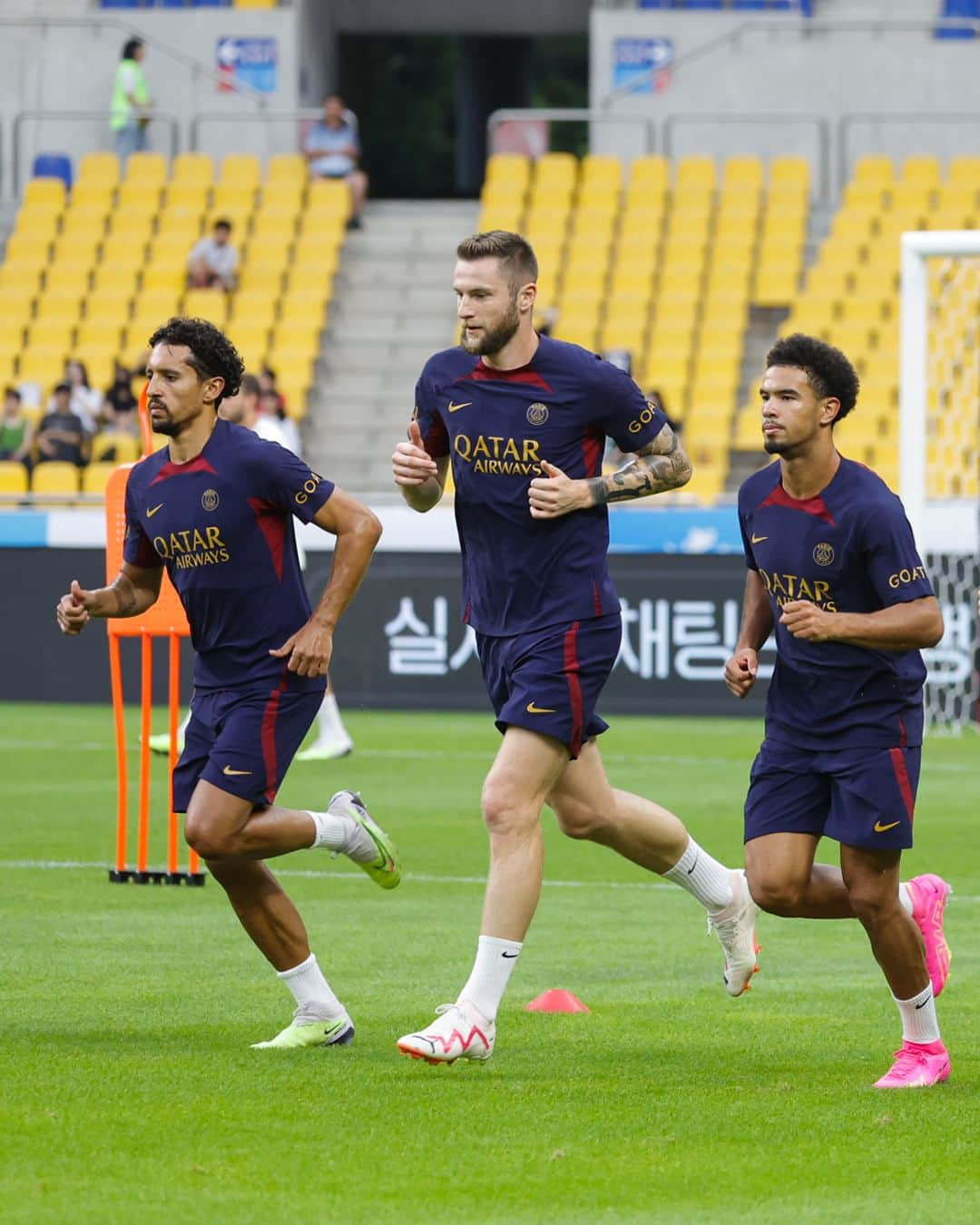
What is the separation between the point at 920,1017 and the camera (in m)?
6.19

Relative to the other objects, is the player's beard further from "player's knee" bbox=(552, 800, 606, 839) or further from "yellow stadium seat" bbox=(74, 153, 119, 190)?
"yellow stadium seat" bbox=(74, 153, 119, 190)

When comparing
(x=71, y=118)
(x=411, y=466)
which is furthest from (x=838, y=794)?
(x=71, y=118)

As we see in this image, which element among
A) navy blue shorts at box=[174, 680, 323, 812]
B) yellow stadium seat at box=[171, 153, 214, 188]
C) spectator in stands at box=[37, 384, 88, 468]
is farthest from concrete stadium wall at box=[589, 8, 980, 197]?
navy blue shorts at box=[174, 680, 323, 812]

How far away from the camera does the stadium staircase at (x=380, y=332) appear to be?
2509 cm

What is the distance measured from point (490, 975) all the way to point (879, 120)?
22.9 m

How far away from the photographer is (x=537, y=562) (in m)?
6.70

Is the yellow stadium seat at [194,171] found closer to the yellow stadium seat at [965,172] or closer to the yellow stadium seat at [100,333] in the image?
the yellow stadium seat at [100,333]

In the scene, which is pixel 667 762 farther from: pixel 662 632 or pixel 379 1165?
pixel 379 1165

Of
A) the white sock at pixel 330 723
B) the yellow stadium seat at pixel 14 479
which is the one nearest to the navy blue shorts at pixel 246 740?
the white sock at pixel 330 723

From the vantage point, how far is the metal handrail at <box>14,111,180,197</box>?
29.0m

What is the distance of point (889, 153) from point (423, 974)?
69.7 ft

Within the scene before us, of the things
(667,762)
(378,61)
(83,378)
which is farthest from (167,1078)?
(378,61)

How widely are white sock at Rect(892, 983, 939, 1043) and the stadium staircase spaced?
57.7 ft

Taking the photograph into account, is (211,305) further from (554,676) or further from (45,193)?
(554,676)
